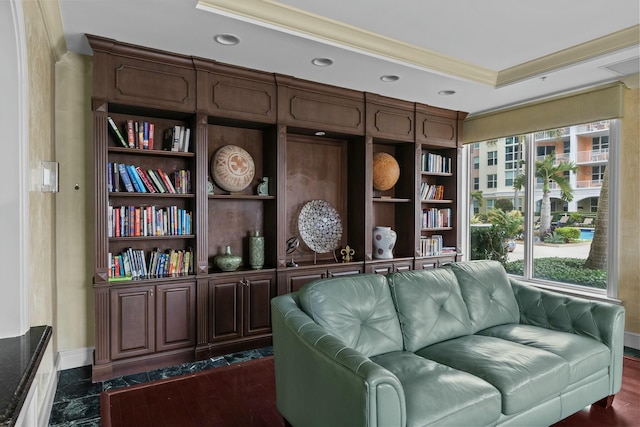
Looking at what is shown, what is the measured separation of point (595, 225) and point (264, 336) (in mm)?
3608

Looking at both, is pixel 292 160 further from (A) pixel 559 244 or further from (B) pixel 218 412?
(A) pixel 559 244

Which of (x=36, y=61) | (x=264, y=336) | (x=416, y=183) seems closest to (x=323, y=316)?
(x=264, y=336)

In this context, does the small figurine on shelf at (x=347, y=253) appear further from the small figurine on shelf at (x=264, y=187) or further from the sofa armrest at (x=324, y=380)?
the sofa armrest at (x=324, y=380)

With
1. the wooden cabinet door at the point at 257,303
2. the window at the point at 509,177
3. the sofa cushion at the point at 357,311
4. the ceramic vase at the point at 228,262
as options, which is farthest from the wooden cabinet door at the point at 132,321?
the window at the point at 509,177

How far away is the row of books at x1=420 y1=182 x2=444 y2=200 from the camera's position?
5.07m

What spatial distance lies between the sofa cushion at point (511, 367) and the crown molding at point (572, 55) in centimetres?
246

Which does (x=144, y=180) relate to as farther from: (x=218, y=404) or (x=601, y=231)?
(x=601, y=231)

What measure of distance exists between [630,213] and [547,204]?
884 millimetres

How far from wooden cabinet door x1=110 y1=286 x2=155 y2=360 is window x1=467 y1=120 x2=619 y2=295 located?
13.6ft

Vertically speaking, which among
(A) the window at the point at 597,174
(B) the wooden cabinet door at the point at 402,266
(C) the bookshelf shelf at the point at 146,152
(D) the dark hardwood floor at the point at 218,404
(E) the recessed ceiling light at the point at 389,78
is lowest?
(D) the dark hardwood floor at the point at 218,404

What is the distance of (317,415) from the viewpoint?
1.90m

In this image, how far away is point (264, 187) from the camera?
12.8 ft

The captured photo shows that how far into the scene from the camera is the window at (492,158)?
5.14 m

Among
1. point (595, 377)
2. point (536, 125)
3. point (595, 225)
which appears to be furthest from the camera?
point (536, 125)
